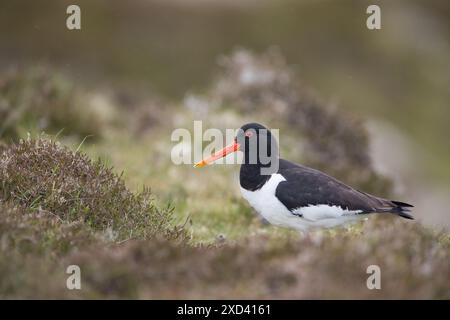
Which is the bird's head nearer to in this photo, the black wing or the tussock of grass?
the black wing

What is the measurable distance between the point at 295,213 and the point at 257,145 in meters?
1.08

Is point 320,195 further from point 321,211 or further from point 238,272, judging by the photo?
point 238,272

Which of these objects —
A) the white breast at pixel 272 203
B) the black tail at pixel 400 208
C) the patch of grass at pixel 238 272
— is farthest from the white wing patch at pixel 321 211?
the patch of grass at pixel 238 272

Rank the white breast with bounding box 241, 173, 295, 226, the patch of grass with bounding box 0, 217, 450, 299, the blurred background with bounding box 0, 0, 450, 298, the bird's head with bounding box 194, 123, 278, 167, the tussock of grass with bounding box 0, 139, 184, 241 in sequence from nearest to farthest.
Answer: the patch of grass with bounding box 0, 217, 450, 299 < the blurred background with bounding box 0, 0, 450, 298 < the tussock of grass with bounding box 0, 139, 184, 241 < the white breast with bounding box 241, 173, 295, 226 < the bird's head with bounding box 194, 123, 278, 167

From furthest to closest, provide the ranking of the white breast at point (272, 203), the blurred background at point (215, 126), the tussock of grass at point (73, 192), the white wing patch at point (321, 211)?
Result: the white breast at point (272, 203), the white wing patch at point (321, 211), the tussock of grass at point (73, 192), the blurred background at point (215, 126)

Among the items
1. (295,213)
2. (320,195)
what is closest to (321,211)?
(320,195)

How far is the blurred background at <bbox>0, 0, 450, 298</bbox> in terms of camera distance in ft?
17.5

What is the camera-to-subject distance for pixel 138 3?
1160 inches

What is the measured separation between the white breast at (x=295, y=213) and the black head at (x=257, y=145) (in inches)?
13.9

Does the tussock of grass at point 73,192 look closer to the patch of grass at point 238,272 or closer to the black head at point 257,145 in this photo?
the patch of grass at point 238,272

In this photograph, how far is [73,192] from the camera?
664cm

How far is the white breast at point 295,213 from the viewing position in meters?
7.00

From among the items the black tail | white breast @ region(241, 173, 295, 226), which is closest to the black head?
white breast @ region(241, 173, 295, 226)

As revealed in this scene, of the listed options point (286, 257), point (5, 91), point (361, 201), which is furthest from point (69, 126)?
point (286, 257)
